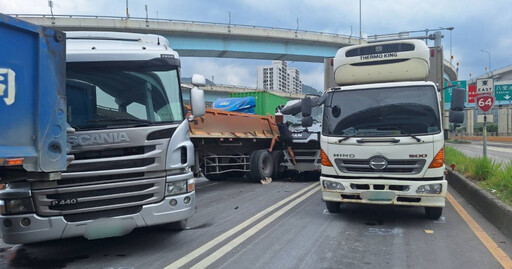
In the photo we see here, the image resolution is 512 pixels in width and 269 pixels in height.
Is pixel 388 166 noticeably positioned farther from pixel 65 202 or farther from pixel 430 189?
pixel 65 202

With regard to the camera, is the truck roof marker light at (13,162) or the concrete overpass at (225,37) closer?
the truck roof marker light at (13,162)

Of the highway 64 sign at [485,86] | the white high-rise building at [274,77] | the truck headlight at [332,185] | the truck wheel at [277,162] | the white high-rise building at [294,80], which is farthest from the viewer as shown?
the white high-rise building at [294,80]

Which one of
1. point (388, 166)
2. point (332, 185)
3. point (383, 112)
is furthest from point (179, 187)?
point (383, 112)

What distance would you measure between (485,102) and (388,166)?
779 centimetres

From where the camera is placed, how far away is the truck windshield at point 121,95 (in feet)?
15.7

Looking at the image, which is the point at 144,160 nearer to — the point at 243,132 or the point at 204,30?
the point at 243,132

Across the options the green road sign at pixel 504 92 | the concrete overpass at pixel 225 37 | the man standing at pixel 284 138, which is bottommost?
the man standing at pixel 284 138

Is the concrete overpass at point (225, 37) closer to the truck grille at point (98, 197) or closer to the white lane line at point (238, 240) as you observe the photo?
→ the white lane line at point (238, 240)

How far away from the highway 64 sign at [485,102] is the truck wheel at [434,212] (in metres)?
6.93

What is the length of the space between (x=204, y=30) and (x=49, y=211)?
2358 cm

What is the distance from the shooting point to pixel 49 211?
4402 millimetres

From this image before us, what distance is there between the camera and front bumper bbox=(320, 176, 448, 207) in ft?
19.4

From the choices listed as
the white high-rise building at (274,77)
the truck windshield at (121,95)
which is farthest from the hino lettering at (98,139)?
the white high-rise building at (274,77)

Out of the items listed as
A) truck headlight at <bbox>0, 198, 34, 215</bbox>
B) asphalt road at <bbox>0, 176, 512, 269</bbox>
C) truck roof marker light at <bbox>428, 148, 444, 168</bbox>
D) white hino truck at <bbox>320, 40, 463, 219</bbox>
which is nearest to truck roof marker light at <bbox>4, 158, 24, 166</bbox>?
truck headlight at <bbox>0, 198, 34, 215</bbox>
